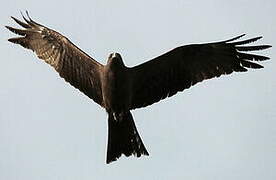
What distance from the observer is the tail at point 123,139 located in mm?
16875

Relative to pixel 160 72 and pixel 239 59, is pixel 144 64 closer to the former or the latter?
pixel 160 72

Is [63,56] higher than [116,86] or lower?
higher

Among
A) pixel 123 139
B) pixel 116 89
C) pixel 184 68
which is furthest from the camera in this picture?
pixel 184 68

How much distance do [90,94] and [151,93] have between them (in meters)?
1.02

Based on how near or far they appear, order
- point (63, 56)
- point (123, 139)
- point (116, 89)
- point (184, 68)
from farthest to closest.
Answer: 1. point (63, 56)
2. point (184, 68)
3. point (123, 139)
4. point (116, 89)

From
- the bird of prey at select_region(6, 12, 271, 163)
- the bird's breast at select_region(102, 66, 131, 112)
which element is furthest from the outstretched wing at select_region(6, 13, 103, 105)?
the bird's breast at select_region(102, 66, 131, 112)

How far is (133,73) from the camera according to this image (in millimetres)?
17156

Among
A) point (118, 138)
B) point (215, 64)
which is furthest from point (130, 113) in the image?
point (215, 64)

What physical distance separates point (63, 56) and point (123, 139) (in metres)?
2.01

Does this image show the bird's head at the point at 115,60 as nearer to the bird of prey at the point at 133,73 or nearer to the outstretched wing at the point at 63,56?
the bird of prey at the point at 133,73

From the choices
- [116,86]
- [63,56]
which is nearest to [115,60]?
[116,86]

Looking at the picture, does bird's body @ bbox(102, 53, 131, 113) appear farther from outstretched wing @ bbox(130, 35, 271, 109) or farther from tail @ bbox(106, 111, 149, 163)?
outstretched wing @ bbox(130, 35, 271, 109)

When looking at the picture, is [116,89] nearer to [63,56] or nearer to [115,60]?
[115,60]

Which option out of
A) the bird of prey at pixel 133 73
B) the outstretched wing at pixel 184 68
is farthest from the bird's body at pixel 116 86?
the outstretched wing at pixel 184 68
